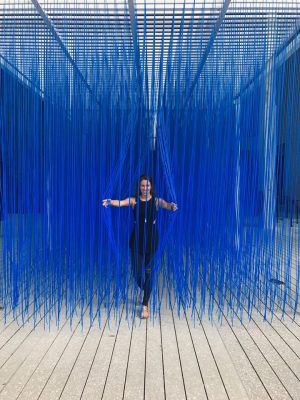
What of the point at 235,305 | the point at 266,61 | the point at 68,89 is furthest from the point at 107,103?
the point at 235,305

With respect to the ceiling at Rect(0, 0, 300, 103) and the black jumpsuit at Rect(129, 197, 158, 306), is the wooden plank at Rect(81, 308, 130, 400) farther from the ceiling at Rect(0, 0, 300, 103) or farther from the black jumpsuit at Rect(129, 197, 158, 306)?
the ceiling at Rect(0, 0, 300, 103)

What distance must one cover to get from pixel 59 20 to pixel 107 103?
750 millimetres

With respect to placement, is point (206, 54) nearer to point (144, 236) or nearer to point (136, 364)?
point (144, 236)

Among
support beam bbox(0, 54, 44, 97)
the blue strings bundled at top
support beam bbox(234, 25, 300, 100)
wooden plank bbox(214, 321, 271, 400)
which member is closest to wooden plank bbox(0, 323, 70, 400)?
the blue strings bundled at top

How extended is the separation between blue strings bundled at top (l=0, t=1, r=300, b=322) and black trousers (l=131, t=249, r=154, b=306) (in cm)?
9

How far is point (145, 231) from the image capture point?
252 centimetres

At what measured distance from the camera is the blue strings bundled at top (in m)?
2.40

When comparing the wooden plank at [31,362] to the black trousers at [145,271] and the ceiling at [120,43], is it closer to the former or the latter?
the black trousers at [145,271]

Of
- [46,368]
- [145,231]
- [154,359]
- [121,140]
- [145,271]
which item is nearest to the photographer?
[46,368]

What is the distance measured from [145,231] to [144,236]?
0.15ft

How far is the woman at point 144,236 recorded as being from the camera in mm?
2586

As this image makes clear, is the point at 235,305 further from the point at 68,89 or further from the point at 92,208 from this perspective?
the point at 68,89

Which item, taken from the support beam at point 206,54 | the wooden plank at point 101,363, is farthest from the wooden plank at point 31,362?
the support beam at point 206,54

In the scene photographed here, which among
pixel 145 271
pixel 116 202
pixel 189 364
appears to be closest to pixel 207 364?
pixel 189 364
